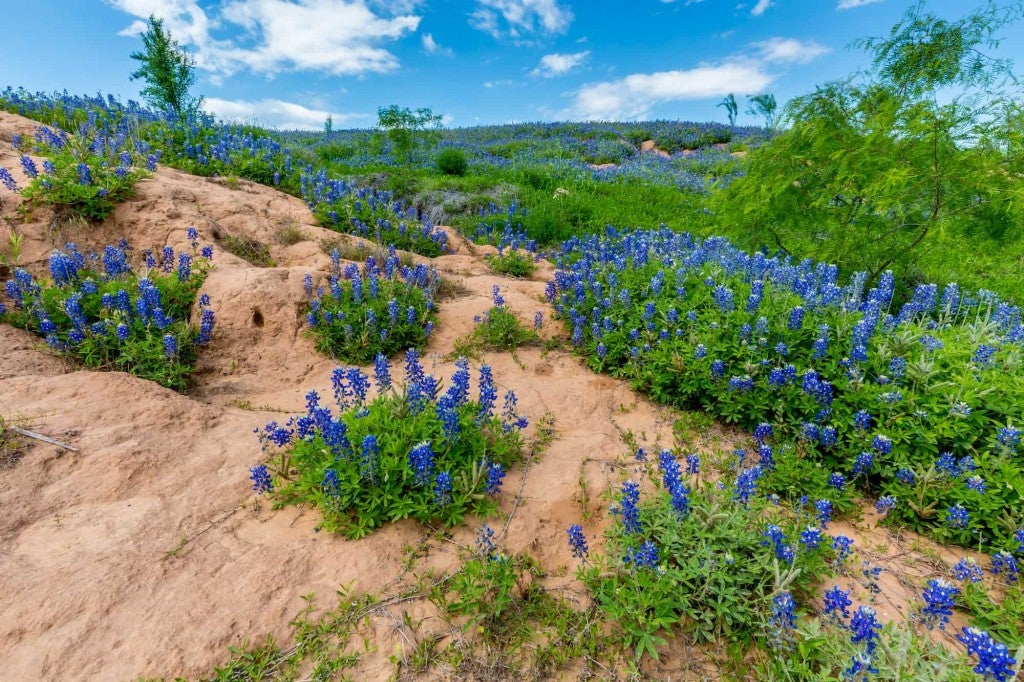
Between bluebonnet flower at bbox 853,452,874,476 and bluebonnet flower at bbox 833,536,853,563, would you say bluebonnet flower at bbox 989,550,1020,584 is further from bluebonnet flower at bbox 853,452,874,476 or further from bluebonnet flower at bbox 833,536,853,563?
bluebonnet flower at bbox 833,536,853,563

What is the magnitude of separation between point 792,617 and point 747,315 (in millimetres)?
2949

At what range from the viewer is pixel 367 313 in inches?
221

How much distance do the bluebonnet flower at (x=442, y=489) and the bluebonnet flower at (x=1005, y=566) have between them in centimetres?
334

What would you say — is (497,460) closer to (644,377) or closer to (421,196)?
(644,377)

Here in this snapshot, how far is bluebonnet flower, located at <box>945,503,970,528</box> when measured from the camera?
323 cm

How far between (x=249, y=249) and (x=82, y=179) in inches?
84.1

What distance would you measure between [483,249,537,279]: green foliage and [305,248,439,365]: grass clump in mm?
2554

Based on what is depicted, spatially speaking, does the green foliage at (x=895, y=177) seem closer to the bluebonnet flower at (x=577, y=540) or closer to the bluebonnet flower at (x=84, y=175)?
the bluebonnet flower at (x=577, y=540)

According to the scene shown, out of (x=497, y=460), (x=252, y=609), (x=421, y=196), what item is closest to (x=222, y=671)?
(x=252, y=609)

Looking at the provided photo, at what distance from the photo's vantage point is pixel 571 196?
46.9ft

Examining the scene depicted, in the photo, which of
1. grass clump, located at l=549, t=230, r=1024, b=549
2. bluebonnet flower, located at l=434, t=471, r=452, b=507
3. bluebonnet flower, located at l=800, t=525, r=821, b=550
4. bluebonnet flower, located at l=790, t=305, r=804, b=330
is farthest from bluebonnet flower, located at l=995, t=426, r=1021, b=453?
bluebonnet flower, located at l=434, t=471, r=452, b=507

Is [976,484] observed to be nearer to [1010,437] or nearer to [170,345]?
[1010,437]

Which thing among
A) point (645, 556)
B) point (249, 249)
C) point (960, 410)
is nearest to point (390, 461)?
point (645, 556)

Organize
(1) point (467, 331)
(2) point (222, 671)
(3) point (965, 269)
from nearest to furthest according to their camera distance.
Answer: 1. (2) point (222, 671)
2. (1) point (467, 331)
3. (3) point (965, 269)
